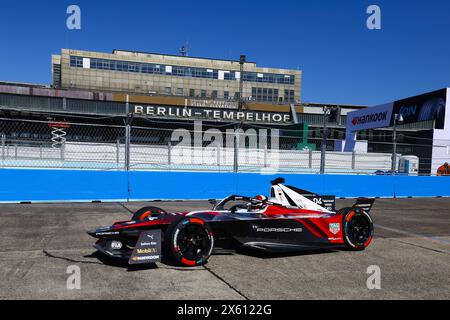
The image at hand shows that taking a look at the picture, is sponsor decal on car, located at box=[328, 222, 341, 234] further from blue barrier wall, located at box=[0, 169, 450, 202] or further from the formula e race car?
blue barrier wall, located at box=[0, 169, 450, 202]

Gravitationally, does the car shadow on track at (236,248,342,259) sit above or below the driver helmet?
below

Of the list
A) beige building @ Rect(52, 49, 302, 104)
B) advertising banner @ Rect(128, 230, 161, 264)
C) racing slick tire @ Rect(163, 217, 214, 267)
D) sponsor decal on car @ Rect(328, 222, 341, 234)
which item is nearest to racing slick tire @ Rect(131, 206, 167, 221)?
racing slick tire @ Rect(163, 217, 214, 267)

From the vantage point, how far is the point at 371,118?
25156 millimetres

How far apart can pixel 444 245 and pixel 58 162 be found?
10945 millimetres

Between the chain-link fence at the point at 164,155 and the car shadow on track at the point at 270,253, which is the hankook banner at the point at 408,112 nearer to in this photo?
the chain-link fence at the point at 164,155

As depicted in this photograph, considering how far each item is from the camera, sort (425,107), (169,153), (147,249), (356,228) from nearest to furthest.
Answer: (147,249) → (356,228) → (169,153) → (425,107)

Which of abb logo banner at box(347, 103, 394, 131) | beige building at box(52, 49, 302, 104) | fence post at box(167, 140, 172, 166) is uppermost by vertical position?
beige building at box(52, 49, 302, 104)

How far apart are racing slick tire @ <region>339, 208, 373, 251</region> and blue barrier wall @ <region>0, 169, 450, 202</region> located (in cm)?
715

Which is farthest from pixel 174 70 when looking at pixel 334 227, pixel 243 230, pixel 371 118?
pixel 243 230

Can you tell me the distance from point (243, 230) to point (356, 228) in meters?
1.96

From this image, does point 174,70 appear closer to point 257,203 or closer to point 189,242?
point 257,203

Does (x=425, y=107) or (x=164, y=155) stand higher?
(x=425, y=107)

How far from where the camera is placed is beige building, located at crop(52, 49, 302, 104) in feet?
240
